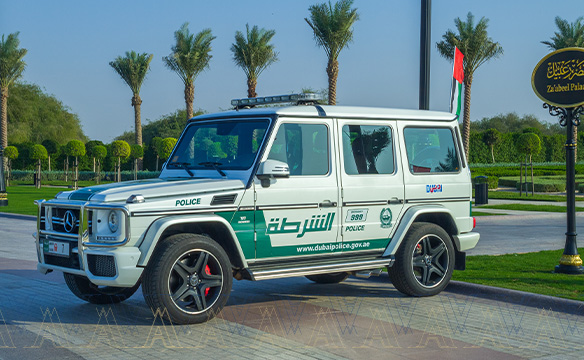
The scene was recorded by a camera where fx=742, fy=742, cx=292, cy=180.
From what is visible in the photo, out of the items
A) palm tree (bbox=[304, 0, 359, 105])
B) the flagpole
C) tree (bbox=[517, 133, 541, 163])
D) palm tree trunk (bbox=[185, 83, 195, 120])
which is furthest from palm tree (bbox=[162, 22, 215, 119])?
the flagpole

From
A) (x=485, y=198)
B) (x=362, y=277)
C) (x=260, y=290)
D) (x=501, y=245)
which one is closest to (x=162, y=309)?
(x=260, y=290)

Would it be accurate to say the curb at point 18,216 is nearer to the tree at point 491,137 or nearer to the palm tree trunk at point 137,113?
the palm tree trunk at point 137,113

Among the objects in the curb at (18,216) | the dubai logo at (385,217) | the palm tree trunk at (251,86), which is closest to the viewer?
the dubai logo at (385,217)

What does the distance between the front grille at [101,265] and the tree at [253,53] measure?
40132 mm

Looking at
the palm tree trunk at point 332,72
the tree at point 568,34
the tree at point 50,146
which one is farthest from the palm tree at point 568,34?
the tree at point 50,146

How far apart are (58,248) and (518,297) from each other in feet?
17.0

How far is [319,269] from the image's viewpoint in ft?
26.3

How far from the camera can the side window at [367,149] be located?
8469 mm

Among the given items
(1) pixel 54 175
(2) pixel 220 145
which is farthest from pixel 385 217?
(1) pixel 54 175

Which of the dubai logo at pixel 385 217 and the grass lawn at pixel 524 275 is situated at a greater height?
the dubai logo at pixel 385 217

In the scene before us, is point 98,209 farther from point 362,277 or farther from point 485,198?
point 485,198

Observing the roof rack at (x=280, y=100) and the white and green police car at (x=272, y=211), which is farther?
the roof rack at (x=280, y=100)

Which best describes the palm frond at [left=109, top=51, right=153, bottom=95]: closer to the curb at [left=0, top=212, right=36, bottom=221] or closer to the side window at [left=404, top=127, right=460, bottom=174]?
the curb at [left=0, top=212, right=36, bottom=221]

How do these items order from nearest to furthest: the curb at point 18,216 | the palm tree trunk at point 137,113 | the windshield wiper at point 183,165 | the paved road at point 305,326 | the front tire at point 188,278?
the paved road at point 305,326
the front tire at point 188,278
the windshield wiper at point 183,165
the curb at point 18,216
the palm tree trunk at point 137,113
